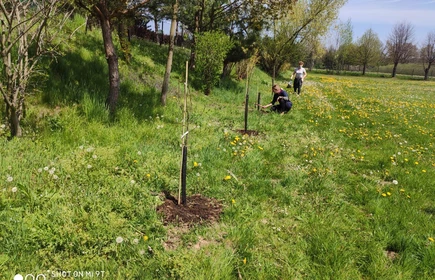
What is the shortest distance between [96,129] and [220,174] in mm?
2606

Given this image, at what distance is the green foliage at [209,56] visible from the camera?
A: 420 inches

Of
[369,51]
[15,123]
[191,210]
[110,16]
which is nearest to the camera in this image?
[191,210]

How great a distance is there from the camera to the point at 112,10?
5961 mm

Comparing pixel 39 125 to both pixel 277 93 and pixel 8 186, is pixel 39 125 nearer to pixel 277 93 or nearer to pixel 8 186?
pixel 8 186

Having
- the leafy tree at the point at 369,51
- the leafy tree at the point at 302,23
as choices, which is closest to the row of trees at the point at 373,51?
the leafy tree at the point at 369,51

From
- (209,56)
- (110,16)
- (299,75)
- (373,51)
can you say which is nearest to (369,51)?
(373,51)

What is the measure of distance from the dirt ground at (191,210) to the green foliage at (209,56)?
8.14 metres

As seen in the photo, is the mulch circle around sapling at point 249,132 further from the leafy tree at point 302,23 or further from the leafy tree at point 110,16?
the leafy tree at point 302,23

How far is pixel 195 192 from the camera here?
411 cm

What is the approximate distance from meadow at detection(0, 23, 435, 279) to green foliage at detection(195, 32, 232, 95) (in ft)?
14.4

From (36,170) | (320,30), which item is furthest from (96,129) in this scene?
(320,30)

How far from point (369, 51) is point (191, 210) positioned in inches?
2675

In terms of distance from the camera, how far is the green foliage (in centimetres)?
1067

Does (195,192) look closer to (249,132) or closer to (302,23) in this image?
(249,132)
